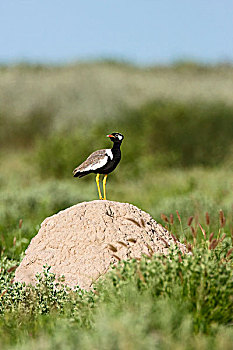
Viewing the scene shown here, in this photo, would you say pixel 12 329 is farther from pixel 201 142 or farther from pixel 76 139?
pixel 201 142

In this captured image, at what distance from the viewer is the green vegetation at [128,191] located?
3259 mm

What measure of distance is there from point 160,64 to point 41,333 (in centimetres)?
4646

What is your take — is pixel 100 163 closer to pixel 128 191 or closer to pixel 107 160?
pixel 107 160

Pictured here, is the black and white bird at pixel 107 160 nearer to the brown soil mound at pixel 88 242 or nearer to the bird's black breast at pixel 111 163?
the bird's black breast at pixel 111 163

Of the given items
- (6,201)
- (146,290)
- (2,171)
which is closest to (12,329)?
(146,290)

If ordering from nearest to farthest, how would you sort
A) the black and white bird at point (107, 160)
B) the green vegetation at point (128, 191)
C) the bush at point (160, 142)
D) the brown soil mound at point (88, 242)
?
the green vegetation at point (128, 191) → the brown soil mound at point (88, 242) → the black and white bird at point (107, 160) → the bush at point (160, 142)

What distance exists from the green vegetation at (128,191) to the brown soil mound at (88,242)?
0.61ft

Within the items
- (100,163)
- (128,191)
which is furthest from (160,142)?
(100,163)

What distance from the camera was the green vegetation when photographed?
3259 mm

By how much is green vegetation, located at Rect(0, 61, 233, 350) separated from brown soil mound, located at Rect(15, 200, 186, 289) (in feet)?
0.61

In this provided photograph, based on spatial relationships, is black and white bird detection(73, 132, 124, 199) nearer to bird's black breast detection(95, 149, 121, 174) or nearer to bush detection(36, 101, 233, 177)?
bird's black breast detection(95, 149, 121, 174)

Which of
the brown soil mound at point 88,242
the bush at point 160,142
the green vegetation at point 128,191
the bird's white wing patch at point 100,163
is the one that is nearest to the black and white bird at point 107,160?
the bird's white wing patch at point 100,163

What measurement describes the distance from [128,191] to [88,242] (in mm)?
8669

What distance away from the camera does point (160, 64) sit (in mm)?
48531
